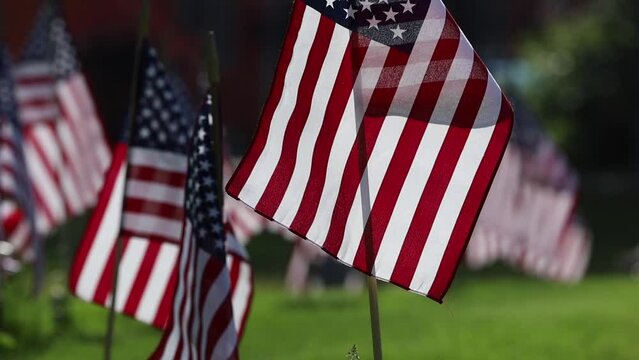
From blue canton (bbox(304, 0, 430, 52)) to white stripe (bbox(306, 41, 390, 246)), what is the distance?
0.07 meters

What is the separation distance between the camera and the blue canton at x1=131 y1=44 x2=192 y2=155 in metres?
11.3

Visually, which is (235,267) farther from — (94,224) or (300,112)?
(300,112)

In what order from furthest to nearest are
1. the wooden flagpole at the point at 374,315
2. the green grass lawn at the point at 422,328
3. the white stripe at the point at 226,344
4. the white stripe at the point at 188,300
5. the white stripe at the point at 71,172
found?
the white stripe at the point at 71,172
the green grass lawn at the point at 422,328
the white stripe at the point at 188,300
the white stripe at the point at 226,344
the wooden flagpole at the point at 374,315

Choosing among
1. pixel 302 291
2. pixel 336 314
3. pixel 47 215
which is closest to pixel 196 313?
pixel 47 215

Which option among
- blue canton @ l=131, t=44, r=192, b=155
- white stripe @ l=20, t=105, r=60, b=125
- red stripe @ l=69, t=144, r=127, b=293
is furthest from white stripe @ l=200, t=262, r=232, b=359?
white stripe @ l=20, t=105, r=60, b=125

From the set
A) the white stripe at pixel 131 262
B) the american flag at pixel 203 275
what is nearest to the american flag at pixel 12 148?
the white stripe at pixel 131 262

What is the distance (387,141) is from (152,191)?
12.0 feet

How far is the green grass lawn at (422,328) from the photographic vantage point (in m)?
17.7

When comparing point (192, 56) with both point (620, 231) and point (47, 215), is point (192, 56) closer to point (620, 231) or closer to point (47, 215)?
point (620, 231)

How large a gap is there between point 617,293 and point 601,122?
27.5 m

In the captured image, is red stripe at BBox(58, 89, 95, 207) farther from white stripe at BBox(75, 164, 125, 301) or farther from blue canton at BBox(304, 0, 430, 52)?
blue canton at BBox(304, 0, 430, 52)

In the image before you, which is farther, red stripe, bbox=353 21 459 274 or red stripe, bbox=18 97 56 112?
red stripe, bbox=18 97 56 112

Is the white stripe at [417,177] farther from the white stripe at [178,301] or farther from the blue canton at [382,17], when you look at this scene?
the white stripe at [178,301]

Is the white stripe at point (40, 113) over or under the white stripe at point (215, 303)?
under
